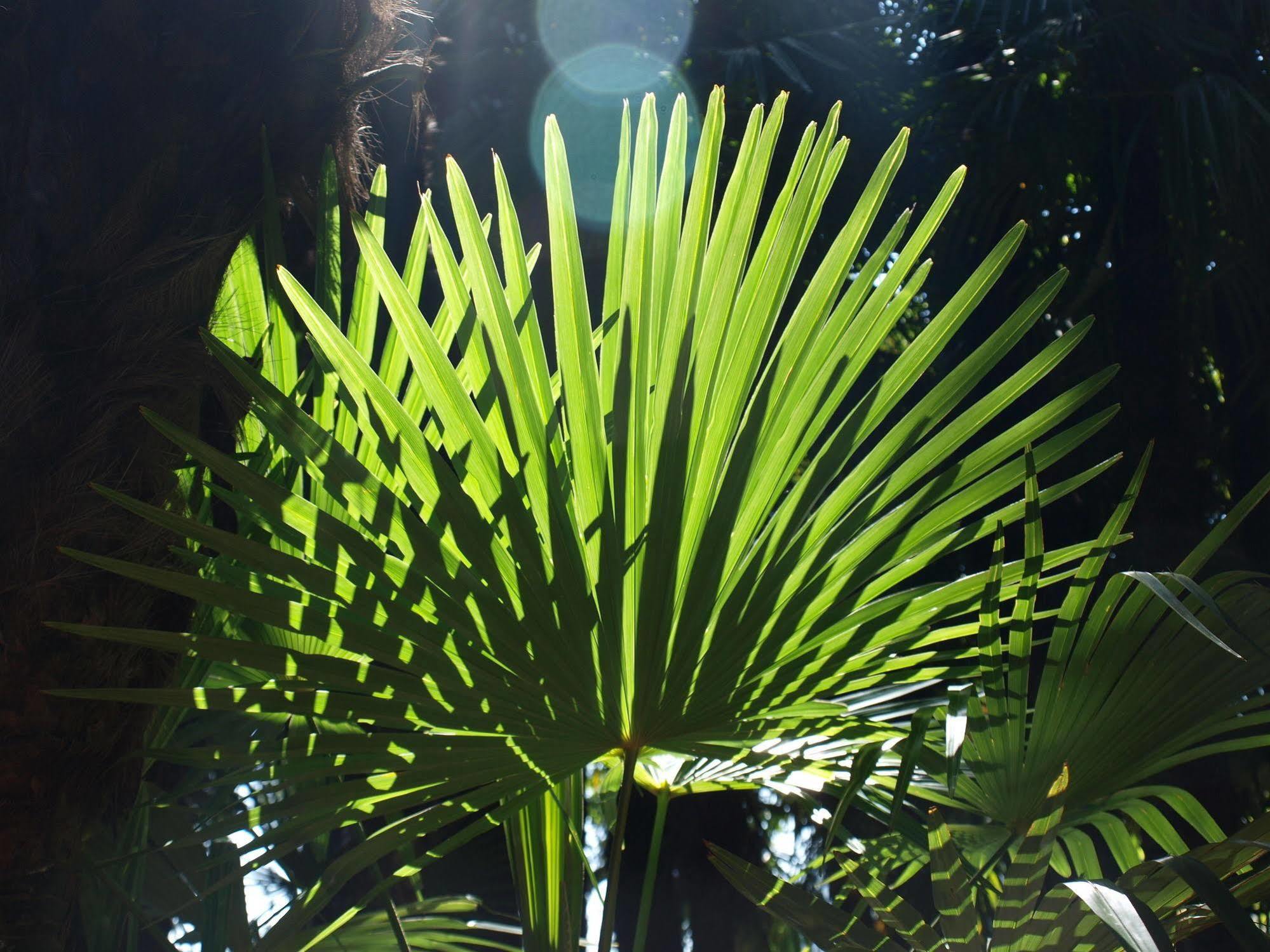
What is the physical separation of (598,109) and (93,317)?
216 cm

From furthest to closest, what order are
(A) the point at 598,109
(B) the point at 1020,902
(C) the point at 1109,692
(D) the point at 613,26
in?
1. (D) the point at 613,26
2. (A) the point at 598,109
3. (C) the point at 1109,692
4. (B) the point at 1020,902

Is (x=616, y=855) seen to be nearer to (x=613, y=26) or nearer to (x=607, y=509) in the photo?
(x=607, y=509)

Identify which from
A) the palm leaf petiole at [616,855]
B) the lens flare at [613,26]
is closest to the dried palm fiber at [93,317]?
the palm leaf petiole at [616,855]

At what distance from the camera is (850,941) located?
802 mm

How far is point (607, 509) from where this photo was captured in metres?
0.85

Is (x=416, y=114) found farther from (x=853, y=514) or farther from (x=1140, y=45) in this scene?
(x=1140, y=45)

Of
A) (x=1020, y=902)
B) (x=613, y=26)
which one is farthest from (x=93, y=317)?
(x=613, y=26)

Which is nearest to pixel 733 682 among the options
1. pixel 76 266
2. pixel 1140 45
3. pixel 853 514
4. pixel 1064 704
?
pixel 853 514

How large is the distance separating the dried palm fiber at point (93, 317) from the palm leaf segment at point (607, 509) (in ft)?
0.46

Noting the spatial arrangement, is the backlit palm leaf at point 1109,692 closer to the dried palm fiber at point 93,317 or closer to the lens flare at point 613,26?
the dried palm fiber at point 93,317

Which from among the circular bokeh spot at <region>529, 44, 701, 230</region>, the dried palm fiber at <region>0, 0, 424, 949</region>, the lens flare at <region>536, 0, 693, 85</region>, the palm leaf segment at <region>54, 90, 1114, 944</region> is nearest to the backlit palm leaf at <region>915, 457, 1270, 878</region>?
the palm leaf segment at <region>54, 90, 1114, 944</region>

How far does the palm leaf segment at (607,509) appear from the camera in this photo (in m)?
0.82

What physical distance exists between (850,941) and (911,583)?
1853mm

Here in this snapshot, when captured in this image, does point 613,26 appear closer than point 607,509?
No
